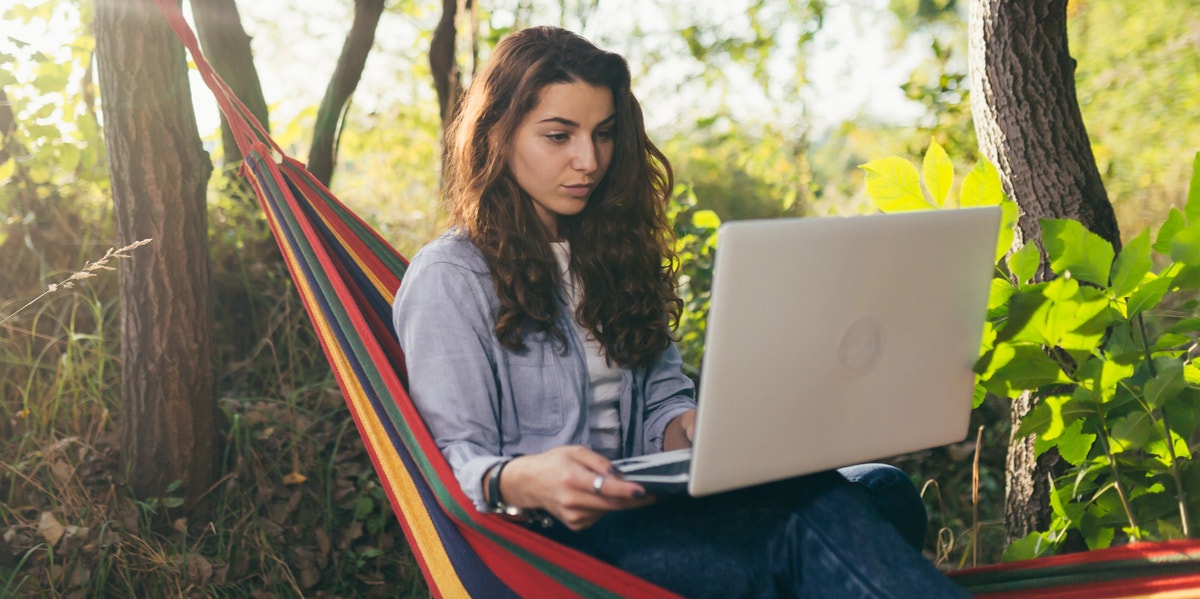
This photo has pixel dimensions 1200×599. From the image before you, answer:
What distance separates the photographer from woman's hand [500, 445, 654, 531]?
1165 mm

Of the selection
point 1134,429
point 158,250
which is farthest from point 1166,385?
point 158,250

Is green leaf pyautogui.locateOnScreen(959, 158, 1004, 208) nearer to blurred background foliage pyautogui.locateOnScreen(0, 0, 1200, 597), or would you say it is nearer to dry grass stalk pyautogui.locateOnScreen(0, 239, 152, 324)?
blurred background foliage pyautogui.locateOnScreen(0, 0, 1200, 597)

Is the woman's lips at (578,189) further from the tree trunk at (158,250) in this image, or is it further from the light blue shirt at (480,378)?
the tree trunk at (158,250)

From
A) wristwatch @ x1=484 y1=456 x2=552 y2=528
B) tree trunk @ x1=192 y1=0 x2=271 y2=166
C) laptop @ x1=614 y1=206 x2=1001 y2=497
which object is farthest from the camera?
tree trunk @ x1=192 y1=0 x2=271 y2=166

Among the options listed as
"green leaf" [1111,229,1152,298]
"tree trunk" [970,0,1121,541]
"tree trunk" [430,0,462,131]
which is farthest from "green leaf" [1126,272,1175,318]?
"tree trunk" [430,0,462,131]

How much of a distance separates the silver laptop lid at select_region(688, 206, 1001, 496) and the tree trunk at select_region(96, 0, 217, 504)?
1455 mm

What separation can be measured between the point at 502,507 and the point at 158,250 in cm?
120

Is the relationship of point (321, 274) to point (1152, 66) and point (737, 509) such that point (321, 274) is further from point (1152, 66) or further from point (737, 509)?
point (1152, 66)

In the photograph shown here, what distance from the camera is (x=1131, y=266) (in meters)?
1.38

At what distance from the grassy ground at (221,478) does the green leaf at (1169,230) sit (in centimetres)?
80

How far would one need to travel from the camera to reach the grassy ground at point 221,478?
2.16 m

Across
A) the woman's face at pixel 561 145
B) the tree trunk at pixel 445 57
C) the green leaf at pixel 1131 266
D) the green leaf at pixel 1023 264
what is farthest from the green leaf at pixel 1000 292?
the tree trunk at pixel 445 57

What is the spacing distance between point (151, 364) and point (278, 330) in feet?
1.95

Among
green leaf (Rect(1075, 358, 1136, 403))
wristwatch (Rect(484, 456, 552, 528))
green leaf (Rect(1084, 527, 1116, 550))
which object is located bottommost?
green leaf (Rect(1084, 527, 1116, 550))
